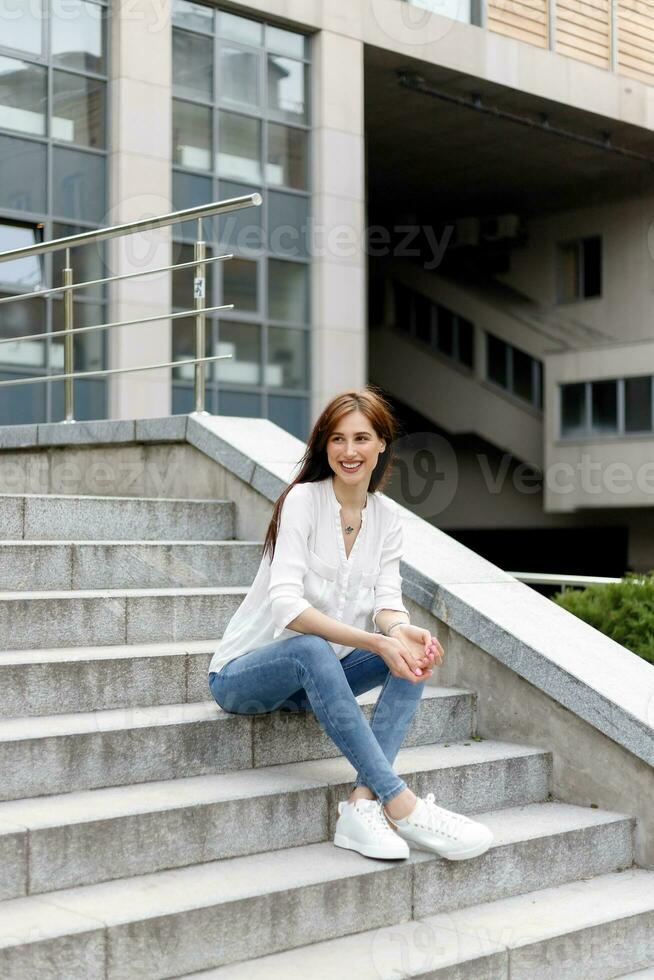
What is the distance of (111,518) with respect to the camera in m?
6.02

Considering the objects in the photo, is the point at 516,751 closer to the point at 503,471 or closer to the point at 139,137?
the point at 139,137

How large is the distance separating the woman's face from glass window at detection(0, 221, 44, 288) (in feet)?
44.3

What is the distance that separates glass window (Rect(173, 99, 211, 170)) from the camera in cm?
1880

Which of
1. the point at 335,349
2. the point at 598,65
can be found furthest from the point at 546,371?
the point at 335,349

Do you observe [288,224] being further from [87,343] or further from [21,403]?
[21,403]

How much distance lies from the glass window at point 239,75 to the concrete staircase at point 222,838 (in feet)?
51.1

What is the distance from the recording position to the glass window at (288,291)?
19781 mm

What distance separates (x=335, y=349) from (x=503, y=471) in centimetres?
1019

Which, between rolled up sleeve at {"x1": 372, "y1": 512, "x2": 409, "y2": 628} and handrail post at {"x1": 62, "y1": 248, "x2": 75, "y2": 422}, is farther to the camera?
handrail post at {"x1": 62, "y1": 248, "x2": 75, "y2": 422}

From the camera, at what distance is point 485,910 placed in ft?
13.0

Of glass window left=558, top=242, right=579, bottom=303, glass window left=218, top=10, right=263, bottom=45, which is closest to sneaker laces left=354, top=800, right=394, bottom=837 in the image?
glass window left=218, top=10, right=263, bottom=45

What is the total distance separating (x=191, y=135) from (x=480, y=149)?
8471 mm

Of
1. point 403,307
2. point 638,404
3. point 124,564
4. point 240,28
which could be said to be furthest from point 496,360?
point 124,564

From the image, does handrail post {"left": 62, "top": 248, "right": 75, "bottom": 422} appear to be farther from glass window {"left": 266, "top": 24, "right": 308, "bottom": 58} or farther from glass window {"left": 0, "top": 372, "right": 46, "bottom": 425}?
glass window {"left": 266, "top": 24, "right": 308, "bottom": 58}
